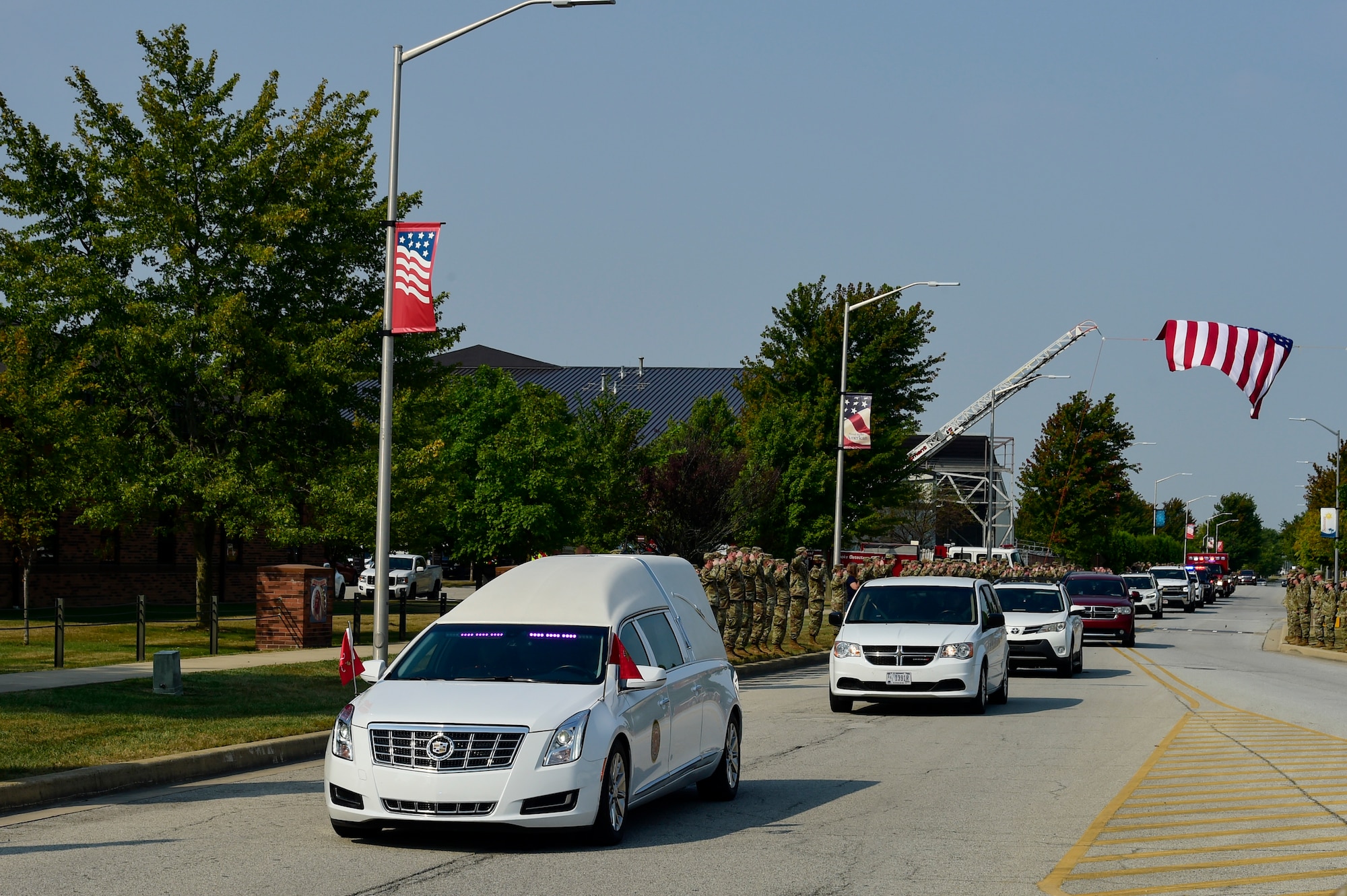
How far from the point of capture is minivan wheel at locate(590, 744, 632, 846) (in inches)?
349

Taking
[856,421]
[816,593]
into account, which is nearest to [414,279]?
[816,593]

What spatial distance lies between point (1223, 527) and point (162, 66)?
180m

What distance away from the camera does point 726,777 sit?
36.1ft

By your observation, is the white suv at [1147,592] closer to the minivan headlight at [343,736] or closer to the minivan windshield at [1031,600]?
the minivan windshield at [1031,600]

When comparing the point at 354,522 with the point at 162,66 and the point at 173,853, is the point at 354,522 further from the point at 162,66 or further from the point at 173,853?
the point at 173,853

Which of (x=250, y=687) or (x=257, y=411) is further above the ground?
(x=257, y=411)

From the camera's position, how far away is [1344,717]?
18.8 metres

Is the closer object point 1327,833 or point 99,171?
point 1327,833

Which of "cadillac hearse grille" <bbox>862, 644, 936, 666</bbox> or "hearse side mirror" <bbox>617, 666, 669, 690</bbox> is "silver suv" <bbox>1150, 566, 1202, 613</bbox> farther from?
"hearse side mirror" <bbox>617, 666, 669, 690</bbox>

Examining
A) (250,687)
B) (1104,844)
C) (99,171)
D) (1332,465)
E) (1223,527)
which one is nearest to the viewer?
(1104,844)

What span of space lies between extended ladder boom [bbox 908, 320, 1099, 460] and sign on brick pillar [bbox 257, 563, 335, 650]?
187ft

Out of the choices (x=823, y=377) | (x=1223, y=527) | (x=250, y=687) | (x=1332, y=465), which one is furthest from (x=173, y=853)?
(x=1223, y=527)

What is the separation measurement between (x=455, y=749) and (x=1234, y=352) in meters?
26.5

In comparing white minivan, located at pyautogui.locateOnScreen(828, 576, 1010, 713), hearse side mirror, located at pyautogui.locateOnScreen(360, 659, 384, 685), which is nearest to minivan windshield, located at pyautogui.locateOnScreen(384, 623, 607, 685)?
hearse side mirror, located at pyautogui.locateOnScreen(360, 659, 384, 685)
